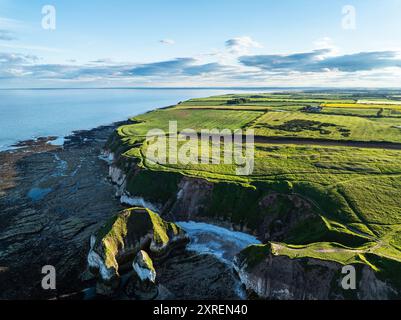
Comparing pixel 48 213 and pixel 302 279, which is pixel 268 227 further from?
pixel 48 213

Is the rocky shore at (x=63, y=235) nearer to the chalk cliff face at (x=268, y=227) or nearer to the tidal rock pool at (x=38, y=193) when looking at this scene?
the tidal rock pool at (x=38, y=193)

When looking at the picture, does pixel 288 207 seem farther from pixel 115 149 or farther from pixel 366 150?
pixel 115 149

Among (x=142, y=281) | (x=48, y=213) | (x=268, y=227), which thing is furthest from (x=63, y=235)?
(x=268, y=227)

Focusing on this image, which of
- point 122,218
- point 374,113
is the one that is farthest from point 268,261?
point 374,113

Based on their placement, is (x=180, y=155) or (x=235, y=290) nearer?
(x=235, y=290)

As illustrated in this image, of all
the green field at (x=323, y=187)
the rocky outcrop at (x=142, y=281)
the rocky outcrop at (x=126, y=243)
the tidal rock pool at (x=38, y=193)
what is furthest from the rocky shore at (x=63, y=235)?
the green field at (x=323, y=187)

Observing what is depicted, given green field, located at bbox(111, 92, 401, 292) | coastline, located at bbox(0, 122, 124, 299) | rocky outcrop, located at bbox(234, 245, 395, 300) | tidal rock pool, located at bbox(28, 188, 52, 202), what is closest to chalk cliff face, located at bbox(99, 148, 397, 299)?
rocky outcrop, located at bbox(234, 245, 395, 300)
